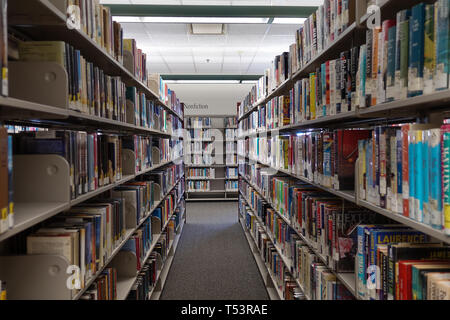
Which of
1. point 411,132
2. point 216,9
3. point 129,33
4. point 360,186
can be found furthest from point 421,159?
point 129,33

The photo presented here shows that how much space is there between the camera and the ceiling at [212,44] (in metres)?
4.71

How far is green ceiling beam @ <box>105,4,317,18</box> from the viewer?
3.82 metres

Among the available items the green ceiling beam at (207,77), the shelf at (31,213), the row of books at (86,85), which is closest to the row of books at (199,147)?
the green ceiling beam at (207,77)

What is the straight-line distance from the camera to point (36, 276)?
117 cm

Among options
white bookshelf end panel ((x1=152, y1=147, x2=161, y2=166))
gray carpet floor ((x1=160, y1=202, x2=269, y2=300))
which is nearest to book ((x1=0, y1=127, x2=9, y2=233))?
gray carpet floor ((x1=160, y1=202, x2=269, y2=300))

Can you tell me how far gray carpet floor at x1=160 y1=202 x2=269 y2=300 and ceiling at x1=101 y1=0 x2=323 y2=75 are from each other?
125 inches

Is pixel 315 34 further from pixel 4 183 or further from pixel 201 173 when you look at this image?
pixel 201 173

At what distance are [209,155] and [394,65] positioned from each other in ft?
22.3

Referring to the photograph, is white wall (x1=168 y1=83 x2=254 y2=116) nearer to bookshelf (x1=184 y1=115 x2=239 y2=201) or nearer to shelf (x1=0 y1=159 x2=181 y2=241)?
bookshelf (x1=184 y1=115 x2=239 y2=201)

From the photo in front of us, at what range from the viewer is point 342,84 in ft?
4.98

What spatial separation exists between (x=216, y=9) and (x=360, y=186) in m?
3.28

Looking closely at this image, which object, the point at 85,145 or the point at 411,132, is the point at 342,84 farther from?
the point at 85,145

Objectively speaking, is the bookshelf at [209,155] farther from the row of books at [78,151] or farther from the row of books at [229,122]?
the row of books at [78,151]

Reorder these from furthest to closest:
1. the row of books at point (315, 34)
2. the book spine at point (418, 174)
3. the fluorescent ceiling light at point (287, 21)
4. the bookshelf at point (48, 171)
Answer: the fluorescent ceiling light at point (287, 21), the row of books at point (315, 34), the bookshelf at point (48, 171), the book spine at point (418, 174)
